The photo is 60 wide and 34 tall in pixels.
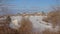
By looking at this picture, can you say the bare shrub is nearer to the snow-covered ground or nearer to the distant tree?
the snow-covered ground

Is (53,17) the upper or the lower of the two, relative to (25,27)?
upper

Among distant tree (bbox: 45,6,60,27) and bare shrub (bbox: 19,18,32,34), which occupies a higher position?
distant tree (bbox: 45,6,60,27)

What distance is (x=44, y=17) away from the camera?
182cm

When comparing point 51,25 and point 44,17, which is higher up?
point 44,17

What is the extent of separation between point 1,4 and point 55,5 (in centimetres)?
75

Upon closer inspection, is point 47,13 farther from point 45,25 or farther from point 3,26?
point 3,26

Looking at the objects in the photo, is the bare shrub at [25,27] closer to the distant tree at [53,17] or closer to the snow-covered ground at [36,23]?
the snow-covered ground at [36,23]

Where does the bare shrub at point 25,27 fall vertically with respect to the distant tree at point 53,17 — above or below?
below

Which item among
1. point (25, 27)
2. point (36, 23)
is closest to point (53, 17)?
point (36, 23)

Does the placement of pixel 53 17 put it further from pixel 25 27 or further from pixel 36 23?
pixel 25 27

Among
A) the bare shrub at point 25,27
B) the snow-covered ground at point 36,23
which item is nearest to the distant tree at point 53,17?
the snow-covered ground at point 36,23

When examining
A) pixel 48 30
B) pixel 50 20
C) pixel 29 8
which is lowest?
pixel 48 30

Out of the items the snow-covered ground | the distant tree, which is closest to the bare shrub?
the snow-covered ground

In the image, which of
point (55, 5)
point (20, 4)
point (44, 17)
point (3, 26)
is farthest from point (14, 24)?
point (55, 5)
